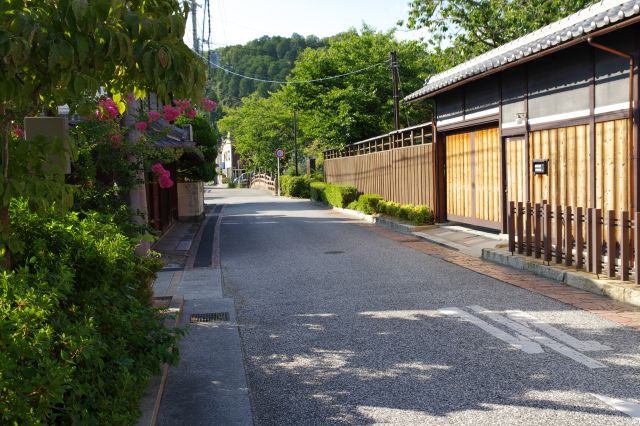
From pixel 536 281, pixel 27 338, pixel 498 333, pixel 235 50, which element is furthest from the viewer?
pixel 235 50

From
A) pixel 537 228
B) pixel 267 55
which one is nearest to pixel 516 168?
pixel 537 228

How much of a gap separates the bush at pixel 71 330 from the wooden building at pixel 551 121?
779 centimetres

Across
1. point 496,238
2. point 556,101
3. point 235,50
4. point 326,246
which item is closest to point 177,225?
point 326,246

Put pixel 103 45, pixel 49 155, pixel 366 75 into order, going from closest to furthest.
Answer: pixel 103 45, pixel 49 155, pixel 366 75

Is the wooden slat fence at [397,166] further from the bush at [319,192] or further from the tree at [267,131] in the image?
the tree at [267,131]

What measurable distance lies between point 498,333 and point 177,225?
17230 mm

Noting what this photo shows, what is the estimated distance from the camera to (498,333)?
6.57m

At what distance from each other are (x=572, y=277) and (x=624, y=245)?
3.35 feet

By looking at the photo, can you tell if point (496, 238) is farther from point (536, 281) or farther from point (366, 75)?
point (366, 75)

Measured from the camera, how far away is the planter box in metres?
23.3

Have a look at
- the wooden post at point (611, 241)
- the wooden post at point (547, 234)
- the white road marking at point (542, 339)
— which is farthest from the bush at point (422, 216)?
the white road marking at point (542, 339)

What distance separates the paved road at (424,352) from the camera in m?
4.57

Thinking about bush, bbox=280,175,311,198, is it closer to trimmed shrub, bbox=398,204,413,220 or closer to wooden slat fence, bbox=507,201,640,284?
trimmed shrub, bbox=398,204,413,220

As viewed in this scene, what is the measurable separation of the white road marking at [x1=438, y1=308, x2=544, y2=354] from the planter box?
55.9 feet
